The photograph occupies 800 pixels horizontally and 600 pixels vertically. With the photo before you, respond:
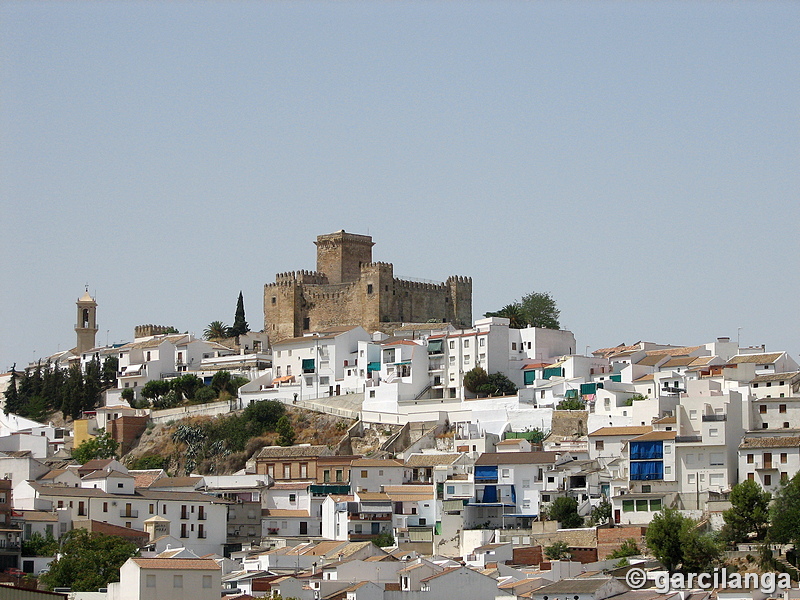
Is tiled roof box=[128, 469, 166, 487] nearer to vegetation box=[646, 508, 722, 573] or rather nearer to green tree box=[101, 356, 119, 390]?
green tree box=[101, 356, 119, 390]

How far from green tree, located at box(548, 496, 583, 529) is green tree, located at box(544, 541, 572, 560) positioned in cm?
286

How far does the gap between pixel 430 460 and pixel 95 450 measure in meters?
19.9

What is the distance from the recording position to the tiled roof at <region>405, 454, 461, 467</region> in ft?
224

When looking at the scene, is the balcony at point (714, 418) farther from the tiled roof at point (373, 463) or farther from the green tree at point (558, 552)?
the tiled roof at point (373, 463)

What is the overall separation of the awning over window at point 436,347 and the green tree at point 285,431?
25.1 feet

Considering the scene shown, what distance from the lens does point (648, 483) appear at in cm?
6019

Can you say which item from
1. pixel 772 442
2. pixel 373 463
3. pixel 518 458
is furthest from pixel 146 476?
pixel 772 442

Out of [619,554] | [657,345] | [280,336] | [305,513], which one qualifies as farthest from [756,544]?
[280,336]

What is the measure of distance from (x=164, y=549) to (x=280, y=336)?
3637cm

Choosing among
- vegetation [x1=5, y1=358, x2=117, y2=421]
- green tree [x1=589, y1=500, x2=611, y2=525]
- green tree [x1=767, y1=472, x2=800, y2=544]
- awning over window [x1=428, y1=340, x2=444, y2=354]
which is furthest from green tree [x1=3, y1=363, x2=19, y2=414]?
green tree [x1=767, y1=472, x2=800, y2=544]

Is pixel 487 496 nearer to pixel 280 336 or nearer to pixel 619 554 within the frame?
pixel 619 554

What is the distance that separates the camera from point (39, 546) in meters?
60.2

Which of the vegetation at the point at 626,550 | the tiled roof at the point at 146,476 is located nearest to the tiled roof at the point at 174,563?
the vegetation at the point at 626,550

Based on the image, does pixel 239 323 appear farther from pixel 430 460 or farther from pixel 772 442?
pixel 772 442
